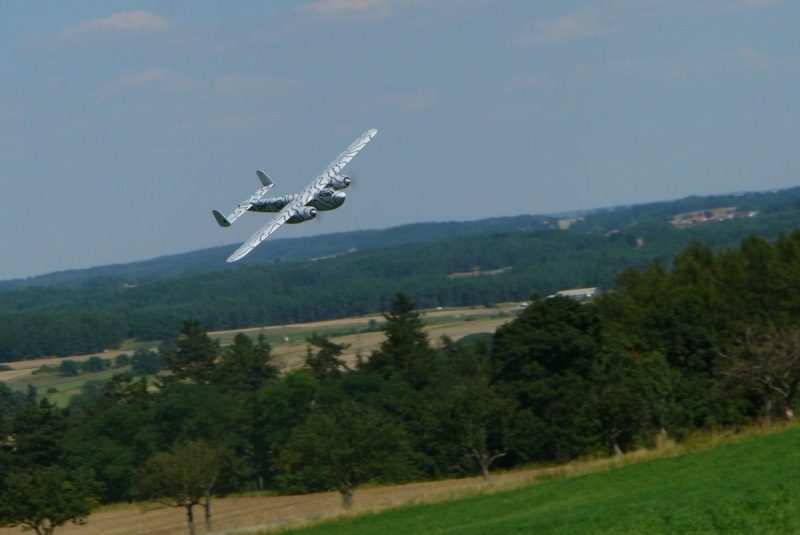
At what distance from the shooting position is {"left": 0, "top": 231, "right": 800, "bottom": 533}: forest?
4309 cm

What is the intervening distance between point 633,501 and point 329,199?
996cm

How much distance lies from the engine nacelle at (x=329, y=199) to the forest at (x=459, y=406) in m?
18.4

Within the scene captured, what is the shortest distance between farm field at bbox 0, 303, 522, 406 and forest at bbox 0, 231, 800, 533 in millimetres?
20051

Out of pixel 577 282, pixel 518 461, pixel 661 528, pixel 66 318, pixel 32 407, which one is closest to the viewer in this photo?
pixel 661 528

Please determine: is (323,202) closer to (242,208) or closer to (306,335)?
(242,208)

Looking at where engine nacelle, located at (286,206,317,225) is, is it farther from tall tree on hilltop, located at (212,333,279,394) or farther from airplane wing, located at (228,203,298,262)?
tall tree on hilltop, located at (212,333,279,394)

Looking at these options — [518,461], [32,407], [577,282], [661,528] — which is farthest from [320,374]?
[577,282]

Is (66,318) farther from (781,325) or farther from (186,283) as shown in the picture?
(781,325)

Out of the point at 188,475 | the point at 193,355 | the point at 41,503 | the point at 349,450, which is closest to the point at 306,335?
the point at 193,355

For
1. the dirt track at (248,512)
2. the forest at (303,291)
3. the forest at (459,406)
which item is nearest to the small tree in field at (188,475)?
the forest at (459,406)

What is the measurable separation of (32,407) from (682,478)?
48793mm

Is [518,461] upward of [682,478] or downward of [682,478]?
downward

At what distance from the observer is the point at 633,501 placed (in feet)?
81.4

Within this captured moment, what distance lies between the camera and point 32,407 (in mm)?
66125
